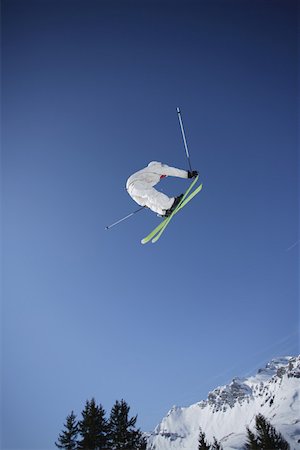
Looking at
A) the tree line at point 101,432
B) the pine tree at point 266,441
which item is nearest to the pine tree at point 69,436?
the tree line at point 101,432

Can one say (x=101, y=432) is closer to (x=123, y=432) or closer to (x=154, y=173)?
(x=123, y=432)

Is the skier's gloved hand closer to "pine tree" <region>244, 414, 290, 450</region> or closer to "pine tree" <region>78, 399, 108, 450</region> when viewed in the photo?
"pine tree" <region>78, 399, 108, 450</region>

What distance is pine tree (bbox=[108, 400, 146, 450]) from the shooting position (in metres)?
17.2

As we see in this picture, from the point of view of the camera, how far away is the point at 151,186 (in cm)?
697

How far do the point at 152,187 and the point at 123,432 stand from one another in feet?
57.6

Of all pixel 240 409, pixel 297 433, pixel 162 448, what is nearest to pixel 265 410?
pixel 240 409

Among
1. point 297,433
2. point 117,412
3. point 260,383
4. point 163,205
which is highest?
point 260,383

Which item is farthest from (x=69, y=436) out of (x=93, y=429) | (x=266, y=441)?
(x=266, y=441)

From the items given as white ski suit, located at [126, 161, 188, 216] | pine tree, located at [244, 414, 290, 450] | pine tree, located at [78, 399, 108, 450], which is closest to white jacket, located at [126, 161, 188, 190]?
white ski suit, located at [126, 161, 188, 216]

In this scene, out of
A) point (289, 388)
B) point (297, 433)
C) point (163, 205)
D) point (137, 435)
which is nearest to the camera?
point (163, 205)

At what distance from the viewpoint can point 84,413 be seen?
714 inches

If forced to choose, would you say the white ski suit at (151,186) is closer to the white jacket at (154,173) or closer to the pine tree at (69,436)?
the white jacket at (154,173)

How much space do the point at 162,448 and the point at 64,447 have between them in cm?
21656

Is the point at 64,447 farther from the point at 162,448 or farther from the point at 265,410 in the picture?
the point at 162,448
